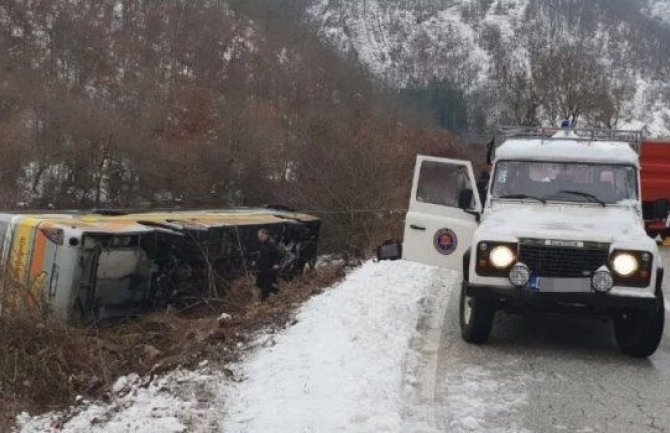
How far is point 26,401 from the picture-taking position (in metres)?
7.21

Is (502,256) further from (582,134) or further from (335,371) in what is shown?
(582,134)

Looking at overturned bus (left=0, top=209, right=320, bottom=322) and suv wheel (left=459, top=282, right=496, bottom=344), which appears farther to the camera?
overturned bus (left=0, top=209, right=320, bottom=322)

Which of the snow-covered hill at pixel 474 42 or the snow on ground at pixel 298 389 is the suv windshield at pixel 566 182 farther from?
the snow-covered hill at pixel 474 42

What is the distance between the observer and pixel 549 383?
6.33 metres

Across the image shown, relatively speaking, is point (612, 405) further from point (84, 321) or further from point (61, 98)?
point (61, 98)

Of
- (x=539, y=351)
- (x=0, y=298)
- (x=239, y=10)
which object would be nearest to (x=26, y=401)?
(x=0, y=298)

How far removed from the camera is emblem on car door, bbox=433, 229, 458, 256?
8.11m

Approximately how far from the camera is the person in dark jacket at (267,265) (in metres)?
13.4

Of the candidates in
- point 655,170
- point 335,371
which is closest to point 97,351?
point 335,371

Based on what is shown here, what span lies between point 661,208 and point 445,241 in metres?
2.39

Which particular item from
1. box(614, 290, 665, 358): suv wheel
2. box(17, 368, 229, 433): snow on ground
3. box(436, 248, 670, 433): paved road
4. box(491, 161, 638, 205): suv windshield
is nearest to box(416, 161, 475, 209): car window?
box(491, 161, 638, 205): suv windshield

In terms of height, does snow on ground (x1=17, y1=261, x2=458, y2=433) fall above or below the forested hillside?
below

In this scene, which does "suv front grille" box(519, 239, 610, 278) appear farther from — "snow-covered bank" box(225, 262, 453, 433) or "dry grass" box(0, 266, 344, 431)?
"dry grass" box(0, 266, 344, 431)

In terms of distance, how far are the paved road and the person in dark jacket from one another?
571 cm
